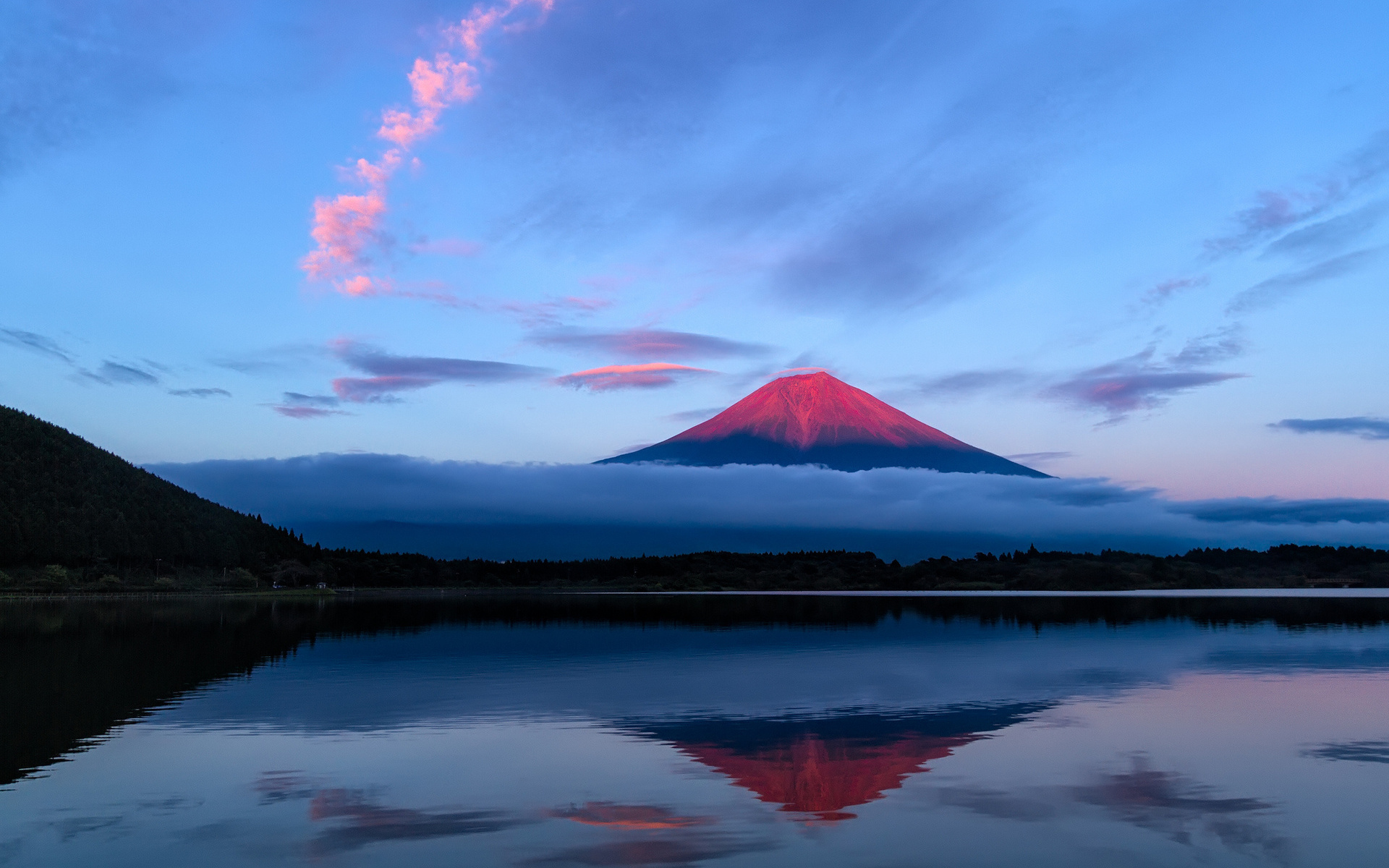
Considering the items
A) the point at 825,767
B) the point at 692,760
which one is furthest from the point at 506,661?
the point at 825,767

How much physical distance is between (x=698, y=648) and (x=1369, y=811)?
4763 cm

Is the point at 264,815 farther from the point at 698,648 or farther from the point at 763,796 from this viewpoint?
the point at 698,648

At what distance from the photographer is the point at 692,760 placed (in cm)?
2441

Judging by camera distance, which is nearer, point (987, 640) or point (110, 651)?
point (110, 651)

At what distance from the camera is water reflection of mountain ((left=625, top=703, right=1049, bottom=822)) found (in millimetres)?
20531

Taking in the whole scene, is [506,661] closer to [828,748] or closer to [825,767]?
[828,748]

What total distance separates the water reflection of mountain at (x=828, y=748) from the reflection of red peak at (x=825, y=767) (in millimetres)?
19

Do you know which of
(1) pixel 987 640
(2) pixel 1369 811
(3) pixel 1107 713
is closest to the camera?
(2) pixel 1369 811

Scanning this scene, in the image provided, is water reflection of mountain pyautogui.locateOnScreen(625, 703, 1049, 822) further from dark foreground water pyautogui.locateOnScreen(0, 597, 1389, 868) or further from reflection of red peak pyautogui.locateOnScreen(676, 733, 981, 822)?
dark foreground water pyautogui.locateOnScreen(0, 597, 1389, 868)

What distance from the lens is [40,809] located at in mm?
18891

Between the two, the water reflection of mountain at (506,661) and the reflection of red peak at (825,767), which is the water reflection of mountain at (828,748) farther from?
the water reflection of mountain at (506,661)

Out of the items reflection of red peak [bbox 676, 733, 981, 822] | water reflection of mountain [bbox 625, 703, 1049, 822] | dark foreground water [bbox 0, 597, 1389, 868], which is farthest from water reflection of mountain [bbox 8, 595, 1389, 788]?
reflection of red peak [bbox 676, 733, 981, 822]

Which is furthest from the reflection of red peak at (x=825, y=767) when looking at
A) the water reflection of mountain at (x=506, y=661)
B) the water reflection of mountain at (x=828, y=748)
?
the water reflection of mountain at (x=506, y=661)

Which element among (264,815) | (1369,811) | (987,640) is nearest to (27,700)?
(264,815)
